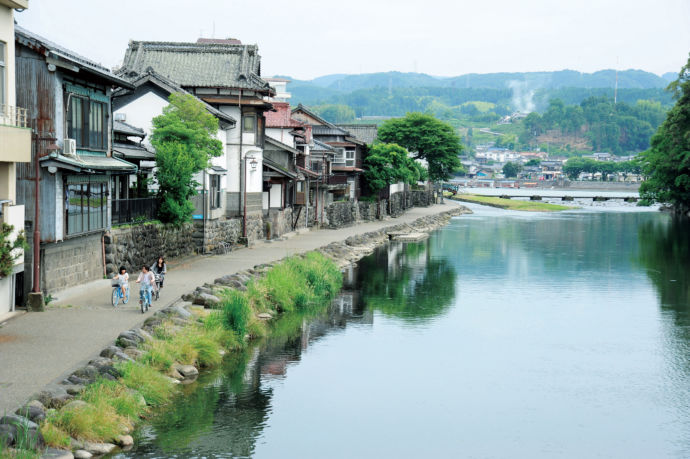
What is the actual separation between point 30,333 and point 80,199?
268 inches

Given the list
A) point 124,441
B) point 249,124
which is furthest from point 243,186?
point 124,441

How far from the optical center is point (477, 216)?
10631 centimetres

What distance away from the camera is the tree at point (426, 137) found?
9988 cm

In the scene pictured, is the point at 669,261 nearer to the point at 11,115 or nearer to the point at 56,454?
the point at 11,115

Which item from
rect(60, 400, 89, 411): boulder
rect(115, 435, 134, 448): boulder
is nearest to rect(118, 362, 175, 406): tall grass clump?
rect(115, 435, 134, 448): boulder

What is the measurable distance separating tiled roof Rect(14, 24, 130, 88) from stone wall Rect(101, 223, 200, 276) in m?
6.22

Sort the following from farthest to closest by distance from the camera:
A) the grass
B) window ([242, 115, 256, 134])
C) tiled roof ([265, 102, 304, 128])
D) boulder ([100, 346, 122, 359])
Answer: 1. the grass
2. tiled roof ([265, 102, 304, 128])
3. window ([242, 115, 256, 134])
4. boulder ([100, 346, 122, 359])

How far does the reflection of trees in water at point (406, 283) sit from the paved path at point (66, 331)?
7307 millimetres

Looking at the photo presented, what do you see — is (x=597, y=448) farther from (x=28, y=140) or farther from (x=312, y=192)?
(x=312, y=192)

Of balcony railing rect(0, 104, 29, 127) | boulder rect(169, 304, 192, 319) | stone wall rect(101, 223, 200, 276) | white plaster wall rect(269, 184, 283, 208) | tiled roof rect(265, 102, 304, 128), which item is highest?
tiled roof rect(265, 102, 304, 128)

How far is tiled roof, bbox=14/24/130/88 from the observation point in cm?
2225

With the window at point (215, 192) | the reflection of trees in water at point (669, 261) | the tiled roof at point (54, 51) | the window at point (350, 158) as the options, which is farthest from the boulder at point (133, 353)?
the window at point (350, 158)

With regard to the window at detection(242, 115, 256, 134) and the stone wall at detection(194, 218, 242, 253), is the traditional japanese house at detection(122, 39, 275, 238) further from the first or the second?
the stone wall at detection(194, 218, 242, 253)

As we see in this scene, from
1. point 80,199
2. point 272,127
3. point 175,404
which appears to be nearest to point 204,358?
point 175,404
